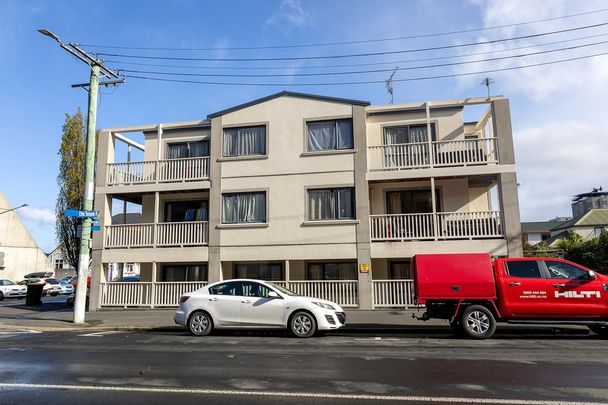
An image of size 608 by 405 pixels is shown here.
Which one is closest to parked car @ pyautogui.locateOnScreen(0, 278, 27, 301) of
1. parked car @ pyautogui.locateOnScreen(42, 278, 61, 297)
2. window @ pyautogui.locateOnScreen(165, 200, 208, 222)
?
parked car @ pyautogui.locateOnScreen(42, 278, 61, 297)

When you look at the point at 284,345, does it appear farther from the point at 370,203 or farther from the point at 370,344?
the point at 370,203

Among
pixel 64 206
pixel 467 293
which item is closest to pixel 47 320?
pixel 467 293

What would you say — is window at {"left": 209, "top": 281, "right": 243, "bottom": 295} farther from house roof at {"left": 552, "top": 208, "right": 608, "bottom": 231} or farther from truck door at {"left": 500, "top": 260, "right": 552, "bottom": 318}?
house roof at {"left": 552, "top": 208, "right": 608, "bottom": 231}

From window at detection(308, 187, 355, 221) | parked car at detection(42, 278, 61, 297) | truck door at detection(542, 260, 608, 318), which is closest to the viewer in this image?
truck door at detection(542, 260, 608, 318)

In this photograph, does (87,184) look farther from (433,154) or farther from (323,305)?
(433,154)

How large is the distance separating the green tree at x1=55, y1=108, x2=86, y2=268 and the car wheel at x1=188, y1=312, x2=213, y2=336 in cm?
2427

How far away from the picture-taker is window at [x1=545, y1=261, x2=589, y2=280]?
10.7 metres

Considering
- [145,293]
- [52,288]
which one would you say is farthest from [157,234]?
[52,288]

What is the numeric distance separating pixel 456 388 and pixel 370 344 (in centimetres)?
423

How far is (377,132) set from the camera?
63.1 feet

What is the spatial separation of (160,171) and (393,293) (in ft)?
35.2

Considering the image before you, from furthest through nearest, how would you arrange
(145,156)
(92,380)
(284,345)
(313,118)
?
(145,156), (313,118), (284,345), (92,380)

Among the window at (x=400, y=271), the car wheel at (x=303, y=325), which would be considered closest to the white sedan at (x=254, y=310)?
the car wheel at (x=303, y=325)

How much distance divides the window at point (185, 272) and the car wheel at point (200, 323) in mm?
8244
